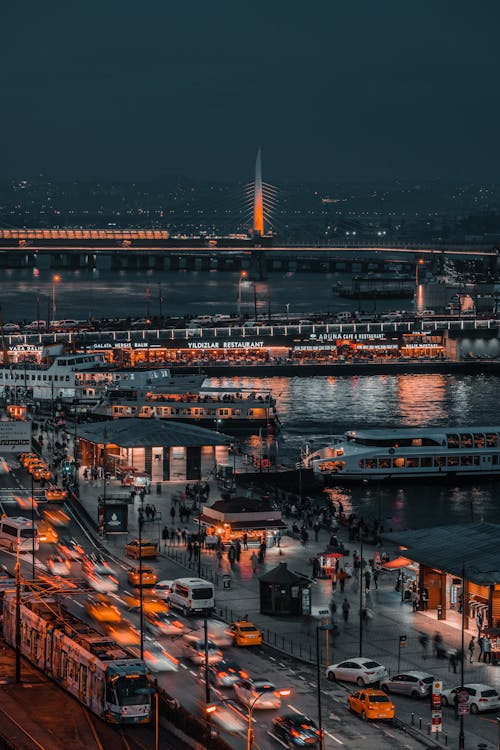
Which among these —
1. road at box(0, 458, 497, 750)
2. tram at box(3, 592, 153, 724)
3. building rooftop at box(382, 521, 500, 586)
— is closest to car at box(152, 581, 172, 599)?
road at box(0, 458, 497, 750)

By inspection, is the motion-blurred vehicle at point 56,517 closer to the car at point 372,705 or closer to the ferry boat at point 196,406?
the car at point 372,705

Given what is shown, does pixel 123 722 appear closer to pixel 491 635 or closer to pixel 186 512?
pixel 491 635

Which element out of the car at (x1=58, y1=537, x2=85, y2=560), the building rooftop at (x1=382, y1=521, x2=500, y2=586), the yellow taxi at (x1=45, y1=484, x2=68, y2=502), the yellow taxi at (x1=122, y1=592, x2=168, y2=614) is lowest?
the yellow taxi at (x1=122, y1=592, x2=168, y2=614)

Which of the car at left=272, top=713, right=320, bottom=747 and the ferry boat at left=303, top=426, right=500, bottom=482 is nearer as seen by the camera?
the car at left=272, top=713, right=320, bottom=747

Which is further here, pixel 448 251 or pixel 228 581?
pixel 448 251

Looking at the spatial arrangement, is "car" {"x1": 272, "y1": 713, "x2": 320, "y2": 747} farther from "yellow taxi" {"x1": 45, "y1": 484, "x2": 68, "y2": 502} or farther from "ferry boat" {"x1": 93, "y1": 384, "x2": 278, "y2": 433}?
"ferry boat" {"x1": 93, "y1": 384, "x2": 278, "y2": 433}

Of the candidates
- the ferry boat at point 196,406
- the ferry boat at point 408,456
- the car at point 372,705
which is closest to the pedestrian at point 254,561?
the car at point 372,705

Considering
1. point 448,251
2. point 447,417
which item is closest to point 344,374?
point 447,417
